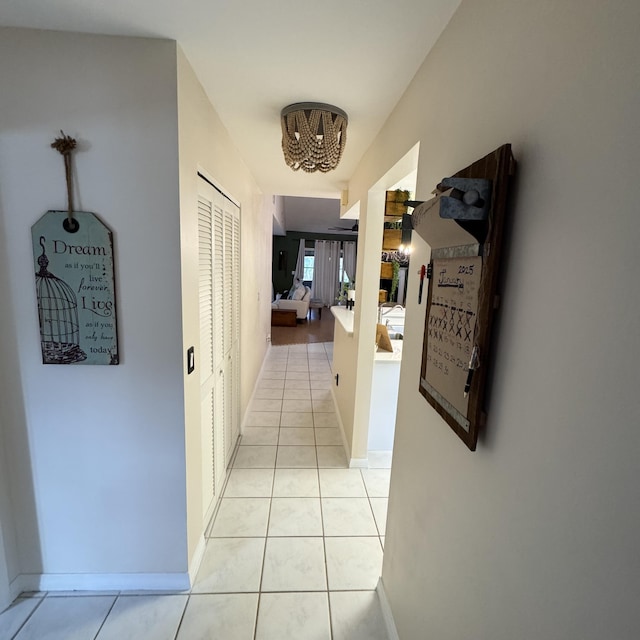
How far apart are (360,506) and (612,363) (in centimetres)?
196

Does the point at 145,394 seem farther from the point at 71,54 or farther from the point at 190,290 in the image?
the point at 71,54

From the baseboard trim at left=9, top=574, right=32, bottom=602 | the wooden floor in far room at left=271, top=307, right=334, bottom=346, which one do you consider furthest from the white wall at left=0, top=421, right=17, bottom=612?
the wooden floor in far room at left=271, top=307, right=334, bottom=346

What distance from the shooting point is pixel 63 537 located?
141cm

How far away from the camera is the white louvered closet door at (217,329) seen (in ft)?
5.36

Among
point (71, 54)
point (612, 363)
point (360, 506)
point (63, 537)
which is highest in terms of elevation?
point (71, 54)

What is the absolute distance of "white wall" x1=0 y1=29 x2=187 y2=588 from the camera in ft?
3.78

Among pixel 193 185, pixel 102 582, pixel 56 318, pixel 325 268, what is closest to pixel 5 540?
pixel 102 582

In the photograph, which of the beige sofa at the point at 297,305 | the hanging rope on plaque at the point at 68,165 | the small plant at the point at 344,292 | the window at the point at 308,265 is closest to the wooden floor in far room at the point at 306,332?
the beige sofa at the point at 297,305

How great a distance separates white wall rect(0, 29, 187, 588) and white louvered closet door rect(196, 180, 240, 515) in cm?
31

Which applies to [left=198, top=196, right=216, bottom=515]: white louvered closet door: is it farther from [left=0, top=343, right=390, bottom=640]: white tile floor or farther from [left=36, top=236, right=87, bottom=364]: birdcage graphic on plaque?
[left=36, top=236, right=87, bottom=364]: birdcage graphic on plaque

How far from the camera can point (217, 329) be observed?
190cm

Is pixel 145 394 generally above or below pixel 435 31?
below

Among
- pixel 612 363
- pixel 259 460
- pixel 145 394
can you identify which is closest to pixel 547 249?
pixel 612 363

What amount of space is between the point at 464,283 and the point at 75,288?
1.35 metres
